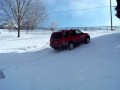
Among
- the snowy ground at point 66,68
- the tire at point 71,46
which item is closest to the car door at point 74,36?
the tire at point 71,46

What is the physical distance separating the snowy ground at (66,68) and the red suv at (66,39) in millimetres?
A: 589

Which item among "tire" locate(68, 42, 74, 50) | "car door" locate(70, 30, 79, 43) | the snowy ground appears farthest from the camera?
"car door" locate(70, 30, 79, 43)

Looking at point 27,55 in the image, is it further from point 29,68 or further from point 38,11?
point 38,11

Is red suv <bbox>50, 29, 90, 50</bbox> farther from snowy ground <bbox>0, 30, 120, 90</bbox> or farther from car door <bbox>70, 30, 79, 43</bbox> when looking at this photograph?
snowy ground <bbox>0, 30, 120, 90</bbox>

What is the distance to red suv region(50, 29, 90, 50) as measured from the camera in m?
25.0

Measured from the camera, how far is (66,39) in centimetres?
2527

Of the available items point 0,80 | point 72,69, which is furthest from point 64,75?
point 0,80

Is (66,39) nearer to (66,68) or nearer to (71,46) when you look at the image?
(71,46)

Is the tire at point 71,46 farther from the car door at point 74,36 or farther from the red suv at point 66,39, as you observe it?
the car door at point 74,36

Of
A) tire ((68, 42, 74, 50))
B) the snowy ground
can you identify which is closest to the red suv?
tire ((68, 42, 74, 50))

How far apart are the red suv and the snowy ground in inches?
23.2

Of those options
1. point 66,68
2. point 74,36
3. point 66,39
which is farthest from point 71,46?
point 66,68

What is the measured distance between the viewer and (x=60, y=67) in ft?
61.3

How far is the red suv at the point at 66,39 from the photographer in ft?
82.2
